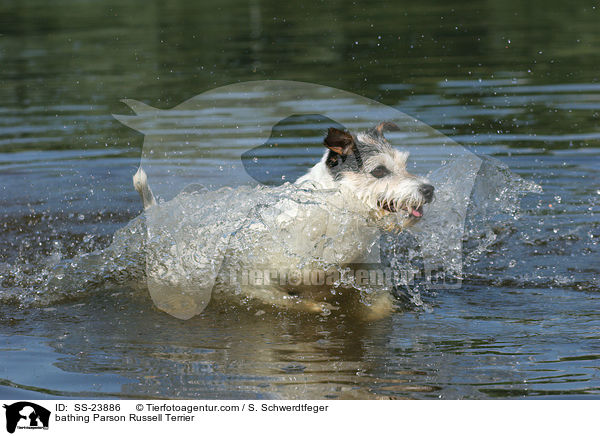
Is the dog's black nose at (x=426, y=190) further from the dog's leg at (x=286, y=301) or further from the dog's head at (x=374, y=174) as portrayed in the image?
the dog's leg at (x=286, y=301)

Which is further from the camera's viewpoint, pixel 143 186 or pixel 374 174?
pixel 143 186

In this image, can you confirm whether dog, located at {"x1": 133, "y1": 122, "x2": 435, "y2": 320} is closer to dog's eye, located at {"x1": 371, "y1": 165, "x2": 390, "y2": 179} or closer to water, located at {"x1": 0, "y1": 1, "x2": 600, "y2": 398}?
dog's eye, located at {"x1": 371, "y1": 165, "x2": 390, "y2": 179}

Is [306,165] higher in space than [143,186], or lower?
higher

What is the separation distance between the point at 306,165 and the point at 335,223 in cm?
373

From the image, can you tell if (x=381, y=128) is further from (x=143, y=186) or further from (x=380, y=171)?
(x=143, y=186)

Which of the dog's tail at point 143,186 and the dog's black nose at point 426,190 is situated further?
the dog's tail at point 143,186

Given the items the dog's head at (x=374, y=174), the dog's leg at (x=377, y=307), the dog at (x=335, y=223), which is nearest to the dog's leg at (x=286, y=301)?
the dog at (x=335, y=223)

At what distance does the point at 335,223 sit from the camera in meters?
5.70

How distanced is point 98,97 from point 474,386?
10.3 meters

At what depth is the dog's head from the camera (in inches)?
212
